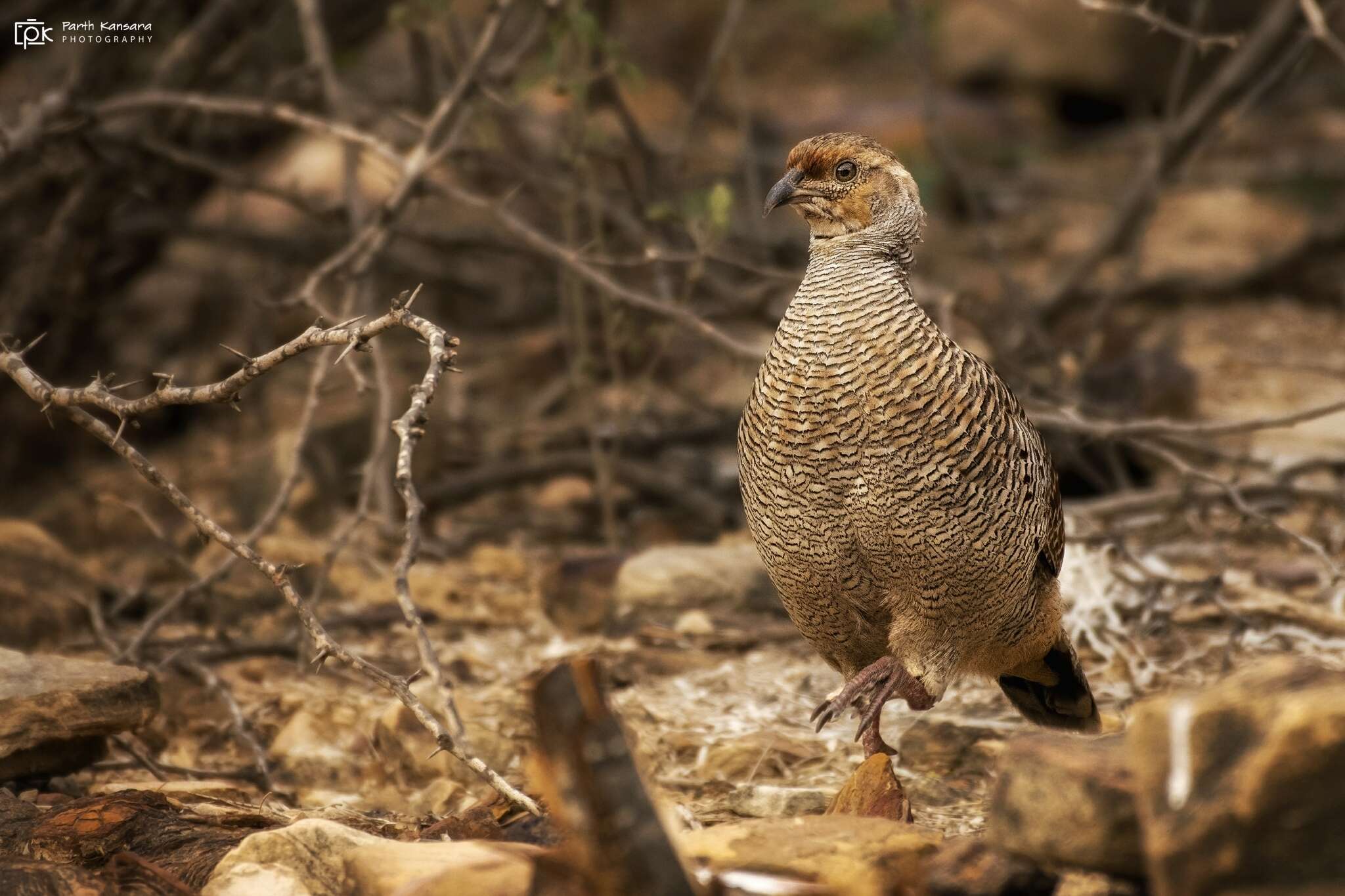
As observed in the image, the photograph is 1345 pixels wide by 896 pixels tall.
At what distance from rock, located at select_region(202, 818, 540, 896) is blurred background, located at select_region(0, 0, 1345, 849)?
1089mm

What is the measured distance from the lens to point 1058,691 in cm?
468

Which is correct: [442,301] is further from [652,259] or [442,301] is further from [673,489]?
[652,259]

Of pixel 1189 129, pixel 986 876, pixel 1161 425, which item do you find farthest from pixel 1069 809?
pixel 1189 129

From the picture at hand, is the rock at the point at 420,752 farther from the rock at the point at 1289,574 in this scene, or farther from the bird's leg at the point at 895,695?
the rock at the point at 1289,574

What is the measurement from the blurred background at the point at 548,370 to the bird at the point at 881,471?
50 centimetres

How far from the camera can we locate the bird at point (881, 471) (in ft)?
12.3

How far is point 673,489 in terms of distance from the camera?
23.3 feet

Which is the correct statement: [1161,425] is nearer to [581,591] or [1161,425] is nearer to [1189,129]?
[581,591]

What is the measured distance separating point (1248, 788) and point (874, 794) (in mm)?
1384

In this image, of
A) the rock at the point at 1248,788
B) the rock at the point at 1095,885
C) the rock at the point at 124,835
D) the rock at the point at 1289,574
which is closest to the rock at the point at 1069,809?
the rock at the point at 1095,885

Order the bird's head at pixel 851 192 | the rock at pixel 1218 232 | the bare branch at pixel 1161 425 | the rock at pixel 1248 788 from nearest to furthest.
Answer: the rock at pixel 1248 788 → the bird's head at pixel 851 192 → the bare branch at pixel 1161 425 → the rock at pixel 1218 232

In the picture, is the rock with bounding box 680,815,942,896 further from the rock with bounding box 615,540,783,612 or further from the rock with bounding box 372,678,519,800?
the rock with bounding box 615,540,783,612

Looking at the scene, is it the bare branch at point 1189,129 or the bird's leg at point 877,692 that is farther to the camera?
the bare branch at point 1189,129

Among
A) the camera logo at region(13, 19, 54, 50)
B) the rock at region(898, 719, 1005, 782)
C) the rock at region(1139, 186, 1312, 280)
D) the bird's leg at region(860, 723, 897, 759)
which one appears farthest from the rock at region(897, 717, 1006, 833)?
the rock at region(1139, 186, 1312, 280)
